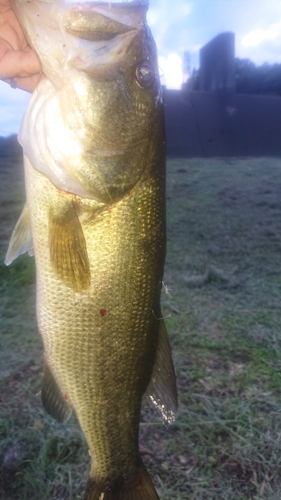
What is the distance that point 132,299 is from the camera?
1.56m

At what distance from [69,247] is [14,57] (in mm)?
917

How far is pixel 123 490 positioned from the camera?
1.74m

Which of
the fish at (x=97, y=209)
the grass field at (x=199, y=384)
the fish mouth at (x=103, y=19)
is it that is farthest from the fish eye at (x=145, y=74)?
the grass field at (x=199, y=384)

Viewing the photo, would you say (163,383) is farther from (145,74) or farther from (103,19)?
(103,19)

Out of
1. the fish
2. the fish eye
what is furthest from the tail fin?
the fish eye

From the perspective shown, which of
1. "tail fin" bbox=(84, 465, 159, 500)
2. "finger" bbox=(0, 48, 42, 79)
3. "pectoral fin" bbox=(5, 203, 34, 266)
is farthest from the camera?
"finger" bbox=(0, 48, 42, 79)

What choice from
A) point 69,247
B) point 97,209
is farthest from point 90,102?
point 69,247

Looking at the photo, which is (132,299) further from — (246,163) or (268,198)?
(246,163)

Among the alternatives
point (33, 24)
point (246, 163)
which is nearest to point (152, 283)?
point (33, 24)

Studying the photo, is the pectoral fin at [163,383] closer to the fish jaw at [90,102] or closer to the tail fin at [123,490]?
the tail fin at [123,490]

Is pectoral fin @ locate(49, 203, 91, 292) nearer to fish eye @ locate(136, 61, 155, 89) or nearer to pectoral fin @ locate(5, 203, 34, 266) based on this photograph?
pectoral fin @ locate(5, 203, 34, 266)

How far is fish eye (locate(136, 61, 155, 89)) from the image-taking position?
1479 mm

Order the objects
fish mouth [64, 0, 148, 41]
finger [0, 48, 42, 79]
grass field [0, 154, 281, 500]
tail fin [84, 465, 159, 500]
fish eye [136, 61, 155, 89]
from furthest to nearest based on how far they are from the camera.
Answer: grass field [0, 154, 281, 500] < finger [0, 48, 42, 79] < tail fin [84, 465, 159, 500] < fish eye [136, 61, 155, 89] < fish mouth [64, 0, 148, 41]

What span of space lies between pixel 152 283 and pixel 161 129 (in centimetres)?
51
